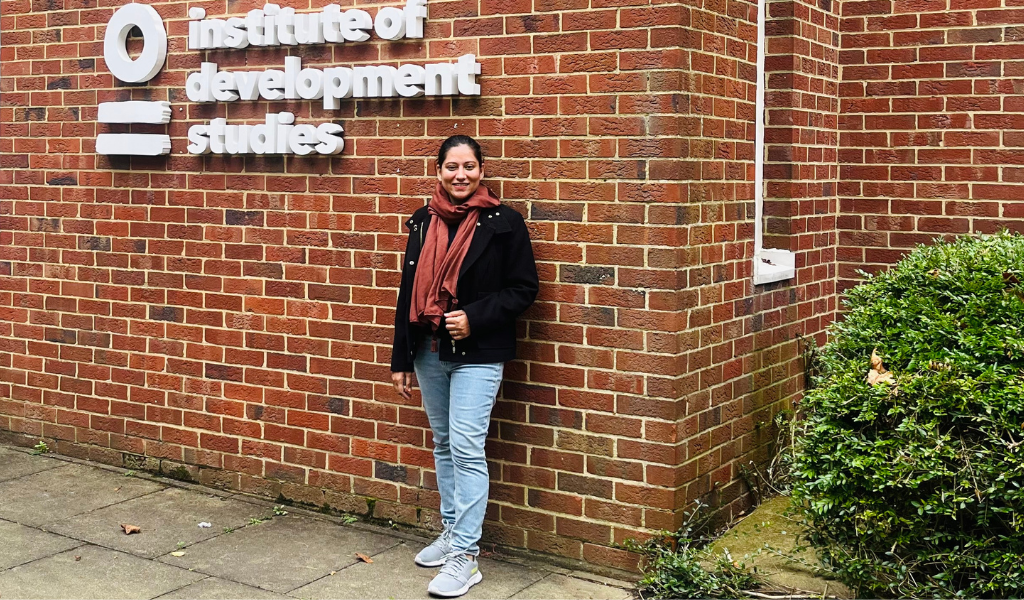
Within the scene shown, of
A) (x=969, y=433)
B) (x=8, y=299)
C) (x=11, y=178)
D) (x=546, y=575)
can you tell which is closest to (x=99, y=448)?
(x=8, y=299)

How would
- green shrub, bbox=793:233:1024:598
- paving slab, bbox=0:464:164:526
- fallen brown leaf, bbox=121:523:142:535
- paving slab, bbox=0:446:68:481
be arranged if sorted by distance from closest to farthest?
green shrub, bbox=793:233:1024:598
fallen brown leaf, bbox=121:523:142:535
paving slab, bbox=0:464:164:526
paving slab, bbox=0:446:68:481

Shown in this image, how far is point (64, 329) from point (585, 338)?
380 cm

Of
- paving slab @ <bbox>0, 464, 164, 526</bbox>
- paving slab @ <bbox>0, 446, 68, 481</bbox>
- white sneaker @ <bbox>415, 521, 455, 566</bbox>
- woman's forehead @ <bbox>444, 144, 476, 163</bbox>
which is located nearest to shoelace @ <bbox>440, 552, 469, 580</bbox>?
white sneaker @ <bbox>415, 521, 455, 566</bbox>

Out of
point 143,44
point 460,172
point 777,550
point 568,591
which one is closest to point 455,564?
point 568,591

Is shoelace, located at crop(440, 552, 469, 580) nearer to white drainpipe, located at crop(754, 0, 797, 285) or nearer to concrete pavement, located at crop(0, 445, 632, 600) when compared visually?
concrete pavement, located at crop(0, 445, 632, 600)

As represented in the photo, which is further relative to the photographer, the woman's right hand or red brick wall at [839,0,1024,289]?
red brick wall at [839,0,1024,289]

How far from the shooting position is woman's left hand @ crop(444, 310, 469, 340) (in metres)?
5.34

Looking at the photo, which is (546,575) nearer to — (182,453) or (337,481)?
(337,481)

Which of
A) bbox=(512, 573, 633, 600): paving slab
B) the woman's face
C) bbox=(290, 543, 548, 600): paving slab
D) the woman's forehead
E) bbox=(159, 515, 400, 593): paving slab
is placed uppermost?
the woman's forehead

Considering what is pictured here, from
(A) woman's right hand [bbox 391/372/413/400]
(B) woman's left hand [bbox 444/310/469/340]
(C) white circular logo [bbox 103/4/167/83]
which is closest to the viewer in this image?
(B) woman's left hand [bbox 444/310/469/340]

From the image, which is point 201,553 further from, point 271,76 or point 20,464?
point 271,76

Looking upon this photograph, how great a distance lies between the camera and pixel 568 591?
17.8 feet

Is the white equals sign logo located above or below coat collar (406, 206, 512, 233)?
above

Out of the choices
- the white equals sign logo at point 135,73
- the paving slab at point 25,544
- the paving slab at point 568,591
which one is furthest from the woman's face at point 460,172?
the paving slab at point 25,544
